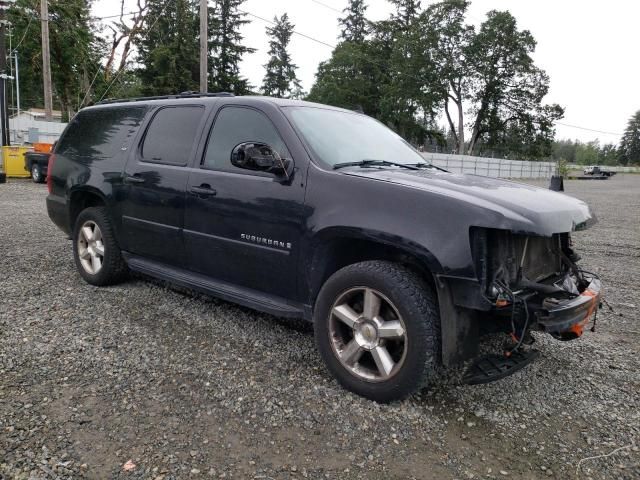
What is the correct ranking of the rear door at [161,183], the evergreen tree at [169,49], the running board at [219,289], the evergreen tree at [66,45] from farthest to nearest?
the evergreen tree at [169,49]
the evergreen tree at [66,45]
the rear door at [161,183]
the running board at [219,289]

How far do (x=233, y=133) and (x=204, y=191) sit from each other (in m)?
0.50

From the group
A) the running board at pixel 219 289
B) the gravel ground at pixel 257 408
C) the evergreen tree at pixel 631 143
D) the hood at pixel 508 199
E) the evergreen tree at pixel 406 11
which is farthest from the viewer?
the evergreen tree at pixel 631 143

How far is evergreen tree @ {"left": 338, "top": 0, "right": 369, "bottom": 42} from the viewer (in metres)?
60.4

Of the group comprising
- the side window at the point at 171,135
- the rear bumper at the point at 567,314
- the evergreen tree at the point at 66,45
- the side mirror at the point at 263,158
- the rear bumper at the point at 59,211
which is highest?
the evergreen tree at the point at 66,45

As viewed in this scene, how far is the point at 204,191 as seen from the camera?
368cm

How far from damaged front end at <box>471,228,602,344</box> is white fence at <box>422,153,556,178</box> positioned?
25.3 meters

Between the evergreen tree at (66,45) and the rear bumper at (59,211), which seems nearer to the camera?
the rear bumper at (59,211)

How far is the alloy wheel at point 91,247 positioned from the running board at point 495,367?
3.69m

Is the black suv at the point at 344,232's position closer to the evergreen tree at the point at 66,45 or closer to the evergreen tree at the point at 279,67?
the evergreen tree at the point at 66,45

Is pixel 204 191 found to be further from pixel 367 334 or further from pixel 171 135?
pixel 367 334

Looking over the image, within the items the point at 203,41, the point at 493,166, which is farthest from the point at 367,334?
the point at 493,166

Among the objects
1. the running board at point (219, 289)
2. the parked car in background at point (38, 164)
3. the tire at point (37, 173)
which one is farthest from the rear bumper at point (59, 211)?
the tire at point (37, 173)

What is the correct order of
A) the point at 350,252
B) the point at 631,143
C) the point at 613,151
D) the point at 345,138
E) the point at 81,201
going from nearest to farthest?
the point at 350,252, the point at 345,138, the point at 81,201, the point at 631,143, the point at 613,151

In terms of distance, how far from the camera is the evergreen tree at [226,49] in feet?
126
